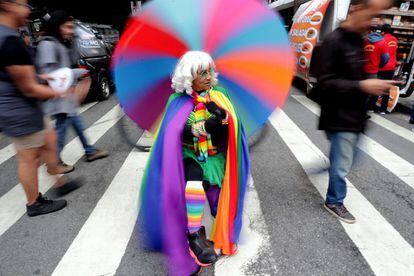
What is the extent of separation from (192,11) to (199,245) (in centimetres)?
158

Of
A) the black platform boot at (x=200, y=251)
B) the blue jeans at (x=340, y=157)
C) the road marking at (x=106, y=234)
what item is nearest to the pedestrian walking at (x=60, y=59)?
the road marking at (x=106, y=234)

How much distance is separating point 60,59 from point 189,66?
2.16 metres

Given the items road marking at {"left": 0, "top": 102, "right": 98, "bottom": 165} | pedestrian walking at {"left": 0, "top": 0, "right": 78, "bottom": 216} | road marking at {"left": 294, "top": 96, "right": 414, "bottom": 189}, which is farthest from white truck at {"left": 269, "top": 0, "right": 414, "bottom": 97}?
road marking at {"left": 0, "top": 102, "right": 98, "bottom": 165}

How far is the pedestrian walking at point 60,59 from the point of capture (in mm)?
3240

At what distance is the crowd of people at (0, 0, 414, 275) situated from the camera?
203 centimetres

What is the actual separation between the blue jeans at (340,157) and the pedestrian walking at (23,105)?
250 centimetres

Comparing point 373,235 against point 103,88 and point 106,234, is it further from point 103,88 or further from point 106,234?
point 103,88

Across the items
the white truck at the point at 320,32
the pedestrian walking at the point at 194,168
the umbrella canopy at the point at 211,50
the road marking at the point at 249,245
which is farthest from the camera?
the white truck at the point at 320,32

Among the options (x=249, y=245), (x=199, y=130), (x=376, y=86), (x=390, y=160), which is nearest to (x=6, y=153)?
(x=199, y=130)

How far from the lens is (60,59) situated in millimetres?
3338

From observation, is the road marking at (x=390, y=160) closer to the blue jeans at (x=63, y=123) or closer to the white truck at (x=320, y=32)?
A: the white truck at (x=320, y=32)

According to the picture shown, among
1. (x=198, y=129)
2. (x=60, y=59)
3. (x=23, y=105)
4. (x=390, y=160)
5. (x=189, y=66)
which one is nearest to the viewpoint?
(x=189, y=66)

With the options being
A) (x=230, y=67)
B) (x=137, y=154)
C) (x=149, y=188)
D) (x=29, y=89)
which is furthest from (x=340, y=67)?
(x=137, y=154)

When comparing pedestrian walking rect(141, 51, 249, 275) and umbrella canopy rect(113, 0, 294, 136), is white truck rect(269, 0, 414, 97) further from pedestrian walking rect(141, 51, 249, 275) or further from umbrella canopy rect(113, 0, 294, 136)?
pedestrian walking rect(141, 51, 249, 275)
